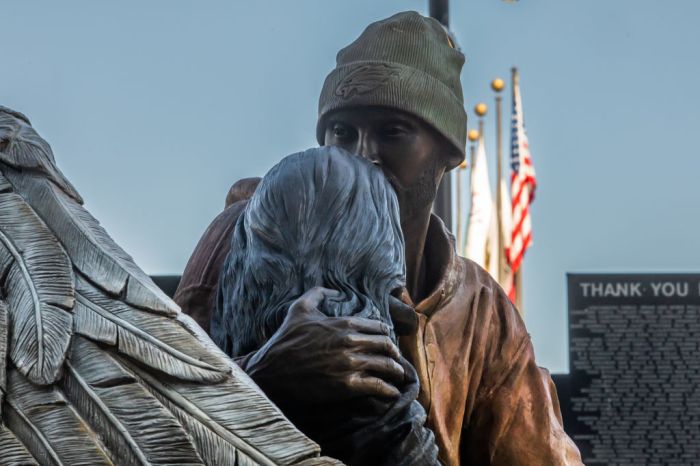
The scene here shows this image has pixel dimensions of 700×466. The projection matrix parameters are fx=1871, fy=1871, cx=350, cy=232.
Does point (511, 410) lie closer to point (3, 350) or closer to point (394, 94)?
point (394, 94)

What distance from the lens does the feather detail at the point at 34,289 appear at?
3125 mm

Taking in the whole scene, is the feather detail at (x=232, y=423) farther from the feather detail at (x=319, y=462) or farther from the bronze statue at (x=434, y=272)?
the bronze statue at (x=434, y=272)

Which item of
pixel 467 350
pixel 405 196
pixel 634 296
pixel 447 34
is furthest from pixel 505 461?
pixel 634 296

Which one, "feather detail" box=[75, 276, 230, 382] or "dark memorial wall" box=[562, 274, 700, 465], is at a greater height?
"feather detail" box=[75, 276, 230, 382]

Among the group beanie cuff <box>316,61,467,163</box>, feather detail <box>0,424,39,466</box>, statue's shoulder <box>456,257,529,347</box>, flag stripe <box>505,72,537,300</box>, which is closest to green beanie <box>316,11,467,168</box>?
beanie cuff <box>316,61,467,163</box>

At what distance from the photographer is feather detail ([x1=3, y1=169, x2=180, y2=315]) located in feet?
10.8

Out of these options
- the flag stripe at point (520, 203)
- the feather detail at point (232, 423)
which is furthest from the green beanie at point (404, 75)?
the flag stripe at point (520, 203)

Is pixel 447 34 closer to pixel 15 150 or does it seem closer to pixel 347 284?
pixel 347 284

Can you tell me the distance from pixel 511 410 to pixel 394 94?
0.90 metres

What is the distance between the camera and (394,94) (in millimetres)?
4695

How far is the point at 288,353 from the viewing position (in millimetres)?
3562

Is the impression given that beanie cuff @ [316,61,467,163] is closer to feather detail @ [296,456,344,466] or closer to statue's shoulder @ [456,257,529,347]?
statue's shoulder @ [456,257,529,347]

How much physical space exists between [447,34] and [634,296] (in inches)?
512

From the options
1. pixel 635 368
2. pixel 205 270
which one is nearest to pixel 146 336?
pixel 205 270
